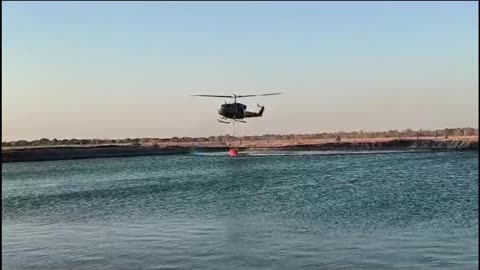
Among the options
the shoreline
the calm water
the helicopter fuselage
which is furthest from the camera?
the shoreline

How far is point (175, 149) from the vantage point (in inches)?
6565

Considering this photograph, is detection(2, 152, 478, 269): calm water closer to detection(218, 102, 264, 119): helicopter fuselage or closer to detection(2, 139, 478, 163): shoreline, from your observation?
detection(218, 102, 264, 119): helicopter fuselage

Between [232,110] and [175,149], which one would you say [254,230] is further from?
[175,149]

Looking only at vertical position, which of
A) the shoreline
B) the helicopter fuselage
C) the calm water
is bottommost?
the calm water

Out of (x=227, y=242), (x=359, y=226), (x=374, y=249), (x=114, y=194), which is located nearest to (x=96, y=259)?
(x=227, y=242)

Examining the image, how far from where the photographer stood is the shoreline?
12312cm

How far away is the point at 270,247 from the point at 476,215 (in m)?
8.72

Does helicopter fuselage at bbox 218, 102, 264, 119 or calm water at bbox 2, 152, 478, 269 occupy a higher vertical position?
helicopter fuselage at bbox 218, 102, 264, 119

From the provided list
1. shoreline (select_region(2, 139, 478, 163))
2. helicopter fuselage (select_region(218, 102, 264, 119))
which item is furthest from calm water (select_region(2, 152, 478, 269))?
shoreline (select_region(2, 139, 478, 163))

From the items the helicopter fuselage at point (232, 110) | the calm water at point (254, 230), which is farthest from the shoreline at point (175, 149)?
the calm water at point (254, 230)

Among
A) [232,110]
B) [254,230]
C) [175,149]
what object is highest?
[232,110]

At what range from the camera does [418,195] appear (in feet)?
99.8

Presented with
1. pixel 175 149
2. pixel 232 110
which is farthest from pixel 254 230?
pixel 175 149

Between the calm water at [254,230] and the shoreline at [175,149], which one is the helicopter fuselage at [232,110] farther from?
the shoreline at [175,149]
